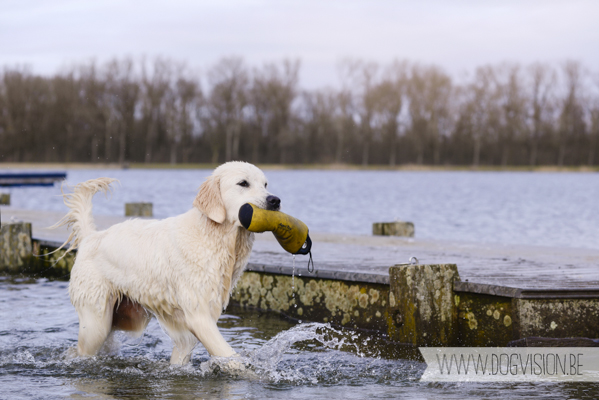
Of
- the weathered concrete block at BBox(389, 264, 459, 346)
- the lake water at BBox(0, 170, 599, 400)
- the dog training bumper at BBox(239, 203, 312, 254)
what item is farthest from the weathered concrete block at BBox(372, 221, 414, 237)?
the dog training bumper at BBox(239, 203, 312, 254)

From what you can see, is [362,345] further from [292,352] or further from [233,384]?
[233,384]

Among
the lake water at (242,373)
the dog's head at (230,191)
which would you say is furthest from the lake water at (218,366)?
the dog's head at (230,191)

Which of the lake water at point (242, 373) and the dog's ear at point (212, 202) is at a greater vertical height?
the dog's ear at point (212, 202)

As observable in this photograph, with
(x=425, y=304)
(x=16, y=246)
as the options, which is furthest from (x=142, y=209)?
(x=425, y=304)

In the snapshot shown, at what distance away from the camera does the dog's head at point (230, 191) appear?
16.3 ft

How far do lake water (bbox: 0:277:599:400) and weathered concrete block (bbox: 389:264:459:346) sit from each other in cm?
32

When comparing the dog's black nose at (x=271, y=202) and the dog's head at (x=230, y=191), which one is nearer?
the dog's black nose at (x=271, y=202)

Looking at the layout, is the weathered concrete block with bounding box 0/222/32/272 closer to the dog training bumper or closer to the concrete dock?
the concrete dock

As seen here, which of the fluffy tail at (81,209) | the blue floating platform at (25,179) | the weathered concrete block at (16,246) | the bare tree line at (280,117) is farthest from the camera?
the bare tree line at (280,117)

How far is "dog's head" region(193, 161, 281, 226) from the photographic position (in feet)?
16.3

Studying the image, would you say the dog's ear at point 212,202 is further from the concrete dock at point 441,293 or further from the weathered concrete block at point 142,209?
the weathered concrete block at point 142,209

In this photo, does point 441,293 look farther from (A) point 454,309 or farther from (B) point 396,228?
(B) point 396,228

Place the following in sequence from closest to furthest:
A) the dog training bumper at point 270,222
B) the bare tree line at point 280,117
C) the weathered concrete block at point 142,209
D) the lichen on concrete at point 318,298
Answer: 1. the dog training bumper at point 270,222
2. the lichen on concrete at point 318,298
3. the weathered concrete block at point 142,209
4. the bare tree line at point 280,117

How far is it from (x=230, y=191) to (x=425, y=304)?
2386 millimetres
